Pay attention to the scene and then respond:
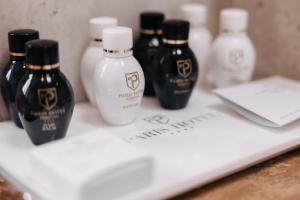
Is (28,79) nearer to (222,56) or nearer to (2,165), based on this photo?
(2,165)

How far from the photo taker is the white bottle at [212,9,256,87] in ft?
2.77

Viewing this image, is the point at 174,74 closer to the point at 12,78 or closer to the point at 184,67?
the point at 184,67

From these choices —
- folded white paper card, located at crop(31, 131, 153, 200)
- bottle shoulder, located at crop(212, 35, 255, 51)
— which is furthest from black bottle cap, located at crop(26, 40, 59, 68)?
bottle shoulder, located at crop(212, 35, 255, 51)

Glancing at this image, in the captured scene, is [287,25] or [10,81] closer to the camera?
[10,81]

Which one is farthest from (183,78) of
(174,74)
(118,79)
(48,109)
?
(48,109)

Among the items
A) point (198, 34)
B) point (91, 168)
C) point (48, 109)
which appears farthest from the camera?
point (198, 34)

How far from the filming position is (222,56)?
855mm

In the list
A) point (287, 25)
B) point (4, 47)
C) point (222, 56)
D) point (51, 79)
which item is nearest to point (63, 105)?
point (51, 79)

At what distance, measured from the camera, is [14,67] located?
0.71 m

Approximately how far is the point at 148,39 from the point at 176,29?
8 centimetres

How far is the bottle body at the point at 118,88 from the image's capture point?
71 cm

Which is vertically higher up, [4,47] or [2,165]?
[4,47]

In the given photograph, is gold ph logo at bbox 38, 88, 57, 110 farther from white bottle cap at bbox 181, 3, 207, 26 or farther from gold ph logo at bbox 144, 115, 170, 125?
white bottle cap at bbox 181, 3, 207, 26

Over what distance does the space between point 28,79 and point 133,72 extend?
148 millimetres
